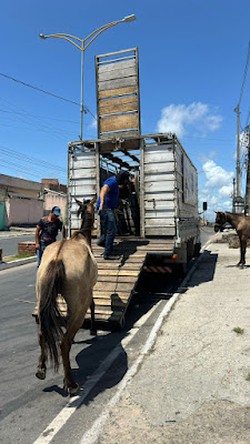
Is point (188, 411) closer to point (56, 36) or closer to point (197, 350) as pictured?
point (197, 350)

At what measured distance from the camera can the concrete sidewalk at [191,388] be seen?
2882mm

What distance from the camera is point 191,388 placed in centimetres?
362

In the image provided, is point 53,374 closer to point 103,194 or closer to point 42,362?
point 42,362

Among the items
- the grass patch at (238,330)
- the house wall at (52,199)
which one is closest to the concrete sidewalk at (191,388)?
the grass patch at (238,330)

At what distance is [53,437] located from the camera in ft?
9.50

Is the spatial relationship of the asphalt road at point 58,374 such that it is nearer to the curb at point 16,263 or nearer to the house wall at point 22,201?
the curb at point 16,263

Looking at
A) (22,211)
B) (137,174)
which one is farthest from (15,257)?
(22,211)

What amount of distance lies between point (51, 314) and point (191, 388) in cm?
163

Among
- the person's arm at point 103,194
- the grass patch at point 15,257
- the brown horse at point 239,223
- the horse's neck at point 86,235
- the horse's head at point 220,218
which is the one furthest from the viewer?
the grass patch at point 15,257

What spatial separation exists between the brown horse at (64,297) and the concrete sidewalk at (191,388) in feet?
2.54

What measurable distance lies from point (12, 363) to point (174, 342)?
7.14 feet

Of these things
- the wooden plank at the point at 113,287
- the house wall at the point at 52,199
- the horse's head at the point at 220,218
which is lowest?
the wooden plank at the point at 113,287

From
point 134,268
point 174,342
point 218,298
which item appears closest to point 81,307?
point 174,342

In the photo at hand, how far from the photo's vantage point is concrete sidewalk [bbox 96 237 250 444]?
2882 mm
